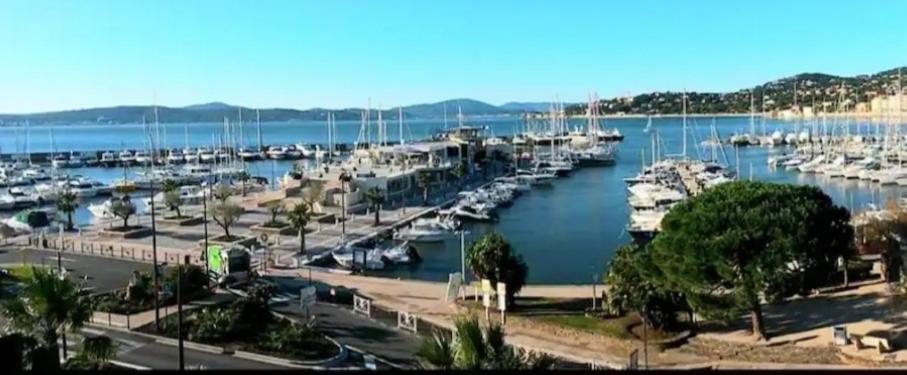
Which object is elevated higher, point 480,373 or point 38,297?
point 480,373

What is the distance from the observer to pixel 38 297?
524 inches

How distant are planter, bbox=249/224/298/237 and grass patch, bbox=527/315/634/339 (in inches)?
822

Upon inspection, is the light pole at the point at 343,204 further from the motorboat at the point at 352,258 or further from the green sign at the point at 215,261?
the green sign at the point at 215,261

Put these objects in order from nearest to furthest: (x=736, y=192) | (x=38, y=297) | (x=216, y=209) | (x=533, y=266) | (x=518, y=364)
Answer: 1. (x=518, y=364)
2. (x=38, y=297)
3. (x=736, y=192)
4. (x=533, y=266)
5. (x=216, y=209)

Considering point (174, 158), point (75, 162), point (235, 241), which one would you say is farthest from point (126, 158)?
point (235, 241)

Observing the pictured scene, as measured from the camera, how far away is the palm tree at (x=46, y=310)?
13.1 meters

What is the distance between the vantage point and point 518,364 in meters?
9.49

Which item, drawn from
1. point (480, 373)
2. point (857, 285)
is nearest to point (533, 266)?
point (857, 285)

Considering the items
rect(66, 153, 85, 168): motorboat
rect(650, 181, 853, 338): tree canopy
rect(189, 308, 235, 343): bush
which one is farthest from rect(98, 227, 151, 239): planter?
rect(66, 153, 85, 168): motorboat

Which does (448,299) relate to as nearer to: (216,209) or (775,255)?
(775,255)

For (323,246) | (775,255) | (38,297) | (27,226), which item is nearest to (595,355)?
(775,255)

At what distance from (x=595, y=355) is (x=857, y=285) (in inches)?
385

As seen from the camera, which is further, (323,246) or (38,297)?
(323,246)

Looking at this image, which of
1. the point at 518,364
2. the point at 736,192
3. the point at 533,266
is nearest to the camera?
the point at 518,364
